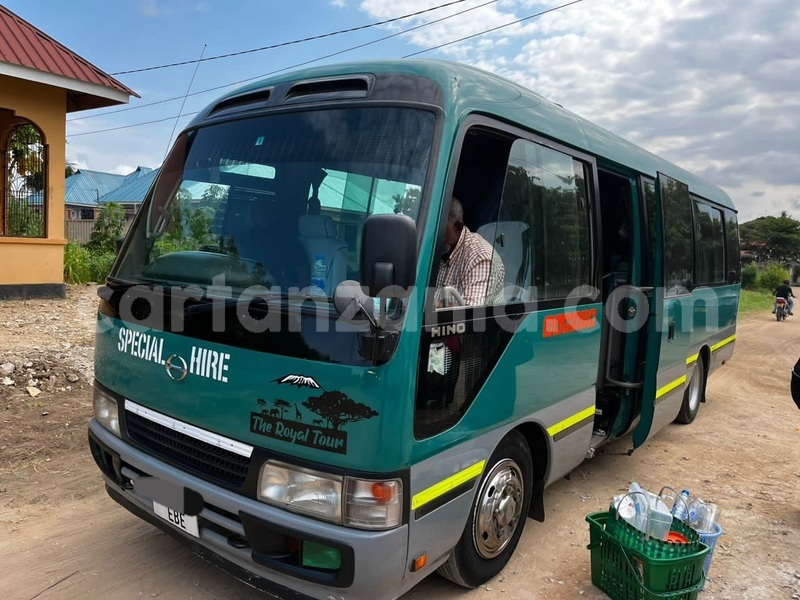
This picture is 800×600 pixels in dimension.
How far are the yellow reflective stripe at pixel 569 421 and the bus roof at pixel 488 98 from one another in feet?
5.65

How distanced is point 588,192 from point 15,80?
992cm

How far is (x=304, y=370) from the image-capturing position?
2480 mm

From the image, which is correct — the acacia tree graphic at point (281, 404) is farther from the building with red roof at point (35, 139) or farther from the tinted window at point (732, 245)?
the building with red roof at point (35, 139)

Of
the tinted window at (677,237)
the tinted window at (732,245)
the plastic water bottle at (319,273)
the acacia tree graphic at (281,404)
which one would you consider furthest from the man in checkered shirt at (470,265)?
the tinted window at (732,245)

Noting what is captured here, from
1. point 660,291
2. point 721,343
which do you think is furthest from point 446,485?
point 721,343

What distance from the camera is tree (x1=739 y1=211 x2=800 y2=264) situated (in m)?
63.8

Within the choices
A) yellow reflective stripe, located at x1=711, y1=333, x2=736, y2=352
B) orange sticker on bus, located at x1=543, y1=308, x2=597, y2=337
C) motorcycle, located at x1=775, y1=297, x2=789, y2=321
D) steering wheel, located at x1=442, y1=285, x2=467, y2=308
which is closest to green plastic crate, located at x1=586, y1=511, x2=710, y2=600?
orange sticker on bus, located at x1=543, y1=308, x2=597, y2=337

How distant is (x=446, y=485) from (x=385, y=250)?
114 centimetres

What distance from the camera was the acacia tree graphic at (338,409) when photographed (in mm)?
2387

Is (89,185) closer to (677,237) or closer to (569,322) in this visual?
(677,237)

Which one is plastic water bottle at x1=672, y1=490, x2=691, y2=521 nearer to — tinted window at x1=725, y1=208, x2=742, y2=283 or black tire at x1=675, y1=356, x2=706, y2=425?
black tire at x1=675, y1=356, x2=706, y2=425

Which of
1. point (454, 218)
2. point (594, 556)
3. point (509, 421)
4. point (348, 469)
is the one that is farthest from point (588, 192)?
point (348, 469)

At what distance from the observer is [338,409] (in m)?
2.42

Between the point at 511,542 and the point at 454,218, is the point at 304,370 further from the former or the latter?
the point at 511,542
